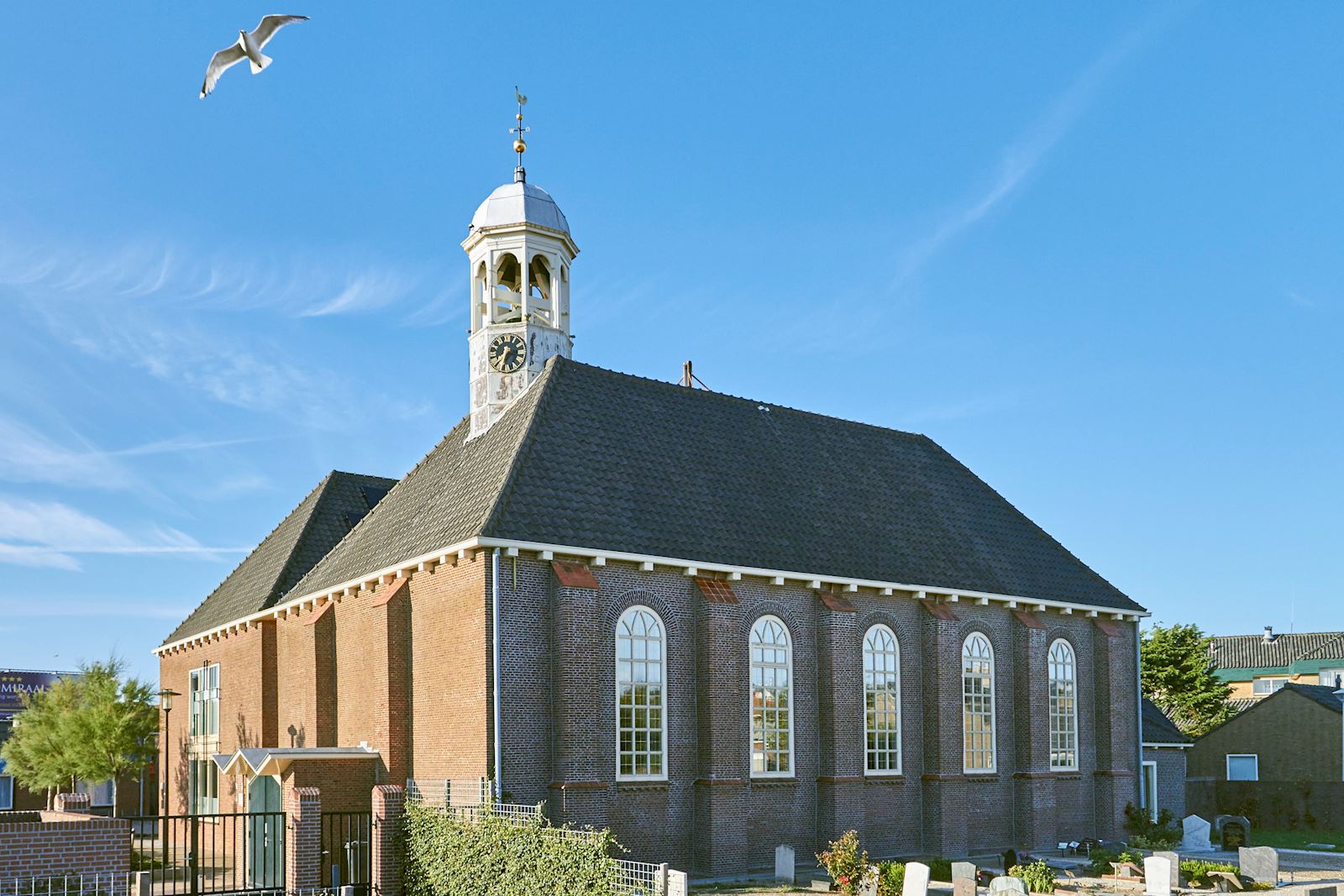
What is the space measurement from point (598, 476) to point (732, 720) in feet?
21.1

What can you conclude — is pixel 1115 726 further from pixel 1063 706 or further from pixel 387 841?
pixel 387 841

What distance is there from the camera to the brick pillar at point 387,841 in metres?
25.1

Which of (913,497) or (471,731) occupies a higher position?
(913,497)

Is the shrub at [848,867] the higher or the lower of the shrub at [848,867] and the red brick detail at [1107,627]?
→ the lower

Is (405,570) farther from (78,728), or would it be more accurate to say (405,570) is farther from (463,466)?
(78,728)

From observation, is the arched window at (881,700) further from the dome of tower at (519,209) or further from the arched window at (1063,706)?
the dome of tower at (519,209)

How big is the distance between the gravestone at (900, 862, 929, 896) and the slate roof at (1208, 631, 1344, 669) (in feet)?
209

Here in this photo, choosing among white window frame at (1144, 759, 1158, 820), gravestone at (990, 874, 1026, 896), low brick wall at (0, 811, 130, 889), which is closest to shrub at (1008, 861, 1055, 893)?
gravestone at (990, 874, 1026, 896)

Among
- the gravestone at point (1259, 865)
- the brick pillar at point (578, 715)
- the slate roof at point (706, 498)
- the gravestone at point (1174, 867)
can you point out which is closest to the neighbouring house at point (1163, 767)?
the slate roof at point (706, 498)

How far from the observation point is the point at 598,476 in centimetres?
3030

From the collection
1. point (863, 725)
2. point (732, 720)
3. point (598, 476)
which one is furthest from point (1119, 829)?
point (598, 476)

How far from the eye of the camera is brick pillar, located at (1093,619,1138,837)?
125 ft

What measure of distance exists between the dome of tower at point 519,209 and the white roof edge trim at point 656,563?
34.3 feet

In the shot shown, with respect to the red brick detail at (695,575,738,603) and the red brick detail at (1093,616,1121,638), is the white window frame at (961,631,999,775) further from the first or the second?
the red brick detail at (695,575,738,603)
